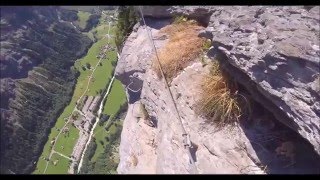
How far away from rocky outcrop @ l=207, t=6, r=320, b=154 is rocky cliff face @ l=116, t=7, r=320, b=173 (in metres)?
0.02

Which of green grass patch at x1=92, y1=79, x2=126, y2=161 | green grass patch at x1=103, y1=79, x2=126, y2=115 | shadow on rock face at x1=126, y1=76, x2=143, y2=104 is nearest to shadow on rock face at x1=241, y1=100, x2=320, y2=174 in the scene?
shadow on rock face at x1=126, y1=76, x2=143, y2=104

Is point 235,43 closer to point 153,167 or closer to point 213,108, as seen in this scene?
point 213,108

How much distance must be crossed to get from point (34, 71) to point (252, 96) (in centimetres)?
10656

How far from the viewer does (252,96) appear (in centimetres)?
796

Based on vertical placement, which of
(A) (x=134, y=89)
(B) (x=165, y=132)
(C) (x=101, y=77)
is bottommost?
(C) (x=101, y=77)

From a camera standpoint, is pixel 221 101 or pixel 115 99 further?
pixel 115 99

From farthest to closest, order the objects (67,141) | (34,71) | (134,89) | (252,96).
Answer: (34,71), (67,141), (134,89), (252,96)

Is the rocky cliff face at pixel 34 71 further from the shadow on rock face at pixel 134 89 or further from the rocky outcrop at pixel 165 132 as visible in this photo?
the rocky outcrop at pixel 165 132

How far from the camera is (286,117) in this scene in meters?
7.27

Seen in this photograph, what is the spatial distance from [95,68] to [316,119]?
82809 millimetres

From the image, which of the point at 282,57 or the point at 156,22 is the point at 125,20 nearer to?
the point at 156,22

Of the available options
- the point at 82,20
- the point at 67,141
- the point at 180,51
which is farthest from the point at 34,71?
the point at 180,51
